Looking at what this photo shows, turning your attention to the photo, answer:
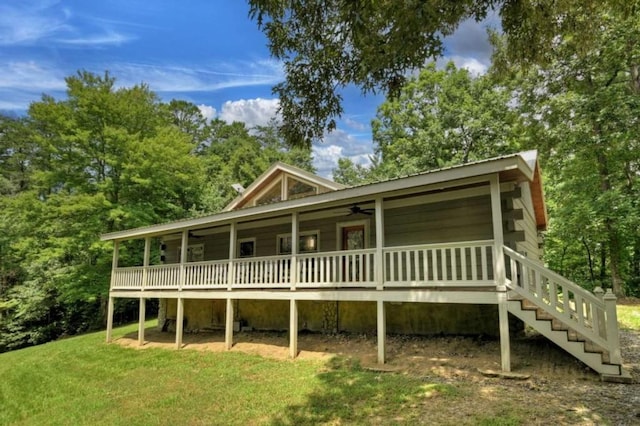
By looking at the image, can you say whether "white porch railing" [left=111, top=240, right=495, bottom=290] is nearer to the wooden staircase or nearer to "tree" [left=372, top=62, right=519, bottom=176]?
the wooden staircase

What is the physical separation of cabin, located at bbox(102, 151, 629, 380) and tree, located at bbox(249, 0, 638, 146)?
2.20 m

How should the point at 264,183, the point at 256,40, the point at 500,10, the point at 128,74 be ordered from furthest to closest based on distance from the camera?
the point at 128,74 → the point at 264,183 → the point at 256,40 → the point at 500,10

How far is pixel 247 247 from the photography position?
14.4m

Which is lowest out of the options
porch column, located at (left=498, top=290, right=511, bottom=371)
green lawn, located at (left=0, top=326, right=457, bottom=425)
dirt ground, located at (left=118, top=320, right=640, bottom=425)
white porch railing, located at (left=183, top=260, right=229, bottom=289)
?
green lawn, located at (left=0, top=326, right=457, bottom=425)

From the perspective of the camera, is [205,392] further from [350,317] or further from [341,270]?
[350,317]

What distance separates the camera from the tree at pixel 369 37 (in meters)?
4.97

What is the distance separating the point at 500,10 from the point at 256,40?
3.76 meters

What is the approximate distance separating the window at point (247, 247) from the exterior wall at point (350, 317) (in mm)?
1842

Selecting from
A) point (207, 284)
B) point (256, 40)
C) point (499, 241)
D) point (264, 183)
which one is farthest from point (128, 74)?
point (499, 241)

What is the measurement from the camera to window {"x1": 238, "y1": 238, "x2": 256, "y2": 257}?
14136mm

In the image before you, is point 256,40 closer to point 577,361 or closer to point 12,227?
point 577,361

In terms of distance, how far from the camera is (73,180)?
19359mm

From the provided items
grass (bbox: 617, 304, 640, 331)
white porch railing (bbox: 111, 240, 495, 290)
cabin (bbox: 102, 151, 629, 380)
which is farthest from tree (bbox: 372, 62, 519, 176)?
white porch railing (bbox: 111, 240, 495, 290)

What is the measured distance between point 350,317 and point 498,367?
4.81 m
